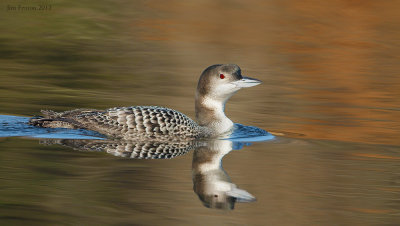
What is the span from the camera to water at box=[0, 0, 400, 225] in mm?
6031

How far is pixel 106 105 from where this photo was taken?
33.9 ft

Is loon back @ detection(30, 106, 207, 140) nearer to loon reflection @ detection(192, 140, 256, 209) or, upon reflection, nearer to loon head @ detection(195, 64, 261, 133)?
loon reflection @ detection(192, 140, 256, 209)

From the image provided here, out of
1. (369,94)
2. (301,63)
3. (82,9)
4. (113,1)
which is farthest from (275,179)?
(113,1)

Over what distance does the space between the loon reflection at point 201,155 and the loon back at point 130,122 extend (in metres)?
0.10

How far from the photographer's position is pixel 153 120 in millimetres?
8250

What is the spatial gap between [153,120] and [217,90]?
0.92m

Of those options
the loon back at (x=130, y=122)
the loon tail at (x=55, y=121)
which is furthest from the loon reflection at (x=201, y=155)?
the loon tail at (x=55, y=121)

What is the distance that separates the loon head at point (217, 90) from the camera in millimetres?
8695

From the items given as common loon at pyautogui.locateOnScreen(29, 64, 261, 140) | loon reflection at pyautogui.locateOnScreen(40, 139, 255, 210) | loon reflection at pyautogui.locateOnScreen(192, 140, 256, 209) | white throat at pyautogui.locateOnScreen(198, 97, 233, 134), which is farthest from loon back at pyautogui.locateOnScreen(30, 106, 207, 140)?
white throat at pyautogui.locateOnScreen(198, 97, 233, 134)

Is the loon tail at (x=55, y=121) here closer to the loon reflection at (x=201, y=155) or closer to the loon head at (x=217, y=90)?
the loon reflection at (x=201, y=155)

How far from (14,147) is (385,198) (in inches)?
137

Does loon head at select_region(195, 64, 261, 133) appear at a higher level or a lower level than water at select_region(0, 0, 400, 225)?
higher

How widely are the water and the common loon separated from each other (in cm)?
17

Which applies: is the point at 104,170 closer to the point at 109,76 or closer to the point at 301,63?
the point at 109,76
